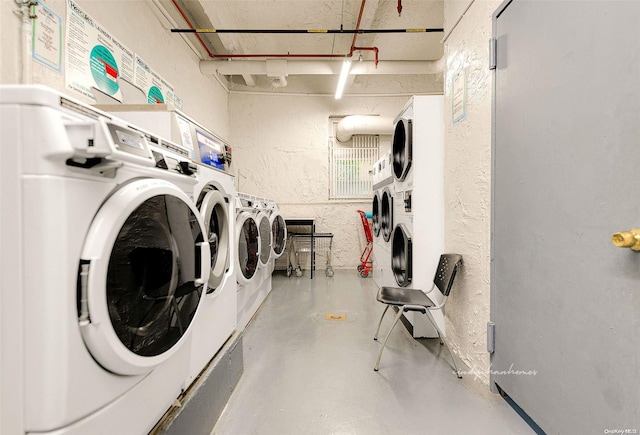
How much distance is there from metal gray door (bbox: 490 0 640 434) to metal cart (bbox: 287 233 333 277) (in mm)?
3239

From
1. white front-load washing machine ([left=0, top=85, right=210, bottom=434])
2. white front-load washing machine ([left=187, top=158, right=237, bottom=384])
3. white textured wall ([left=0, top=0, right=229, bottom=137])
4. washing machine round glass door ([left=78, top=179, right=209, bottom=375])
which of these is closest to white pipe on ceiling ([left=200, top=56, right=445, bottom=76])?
white textured wall ([left=0, top=0, right=229, bottom=137])

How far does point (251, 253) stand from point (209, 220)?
1.14 metres

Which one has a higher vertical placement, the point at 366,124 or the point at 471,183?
the point at 366,124

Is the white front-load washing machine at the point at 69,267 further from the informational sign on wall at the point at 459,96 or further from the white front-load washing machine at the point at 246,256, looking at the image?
the informational sign on wall at the point at 459,96

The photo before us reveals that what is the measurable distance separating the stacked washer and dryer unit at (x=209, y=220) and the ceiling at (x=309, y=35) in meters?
1.98

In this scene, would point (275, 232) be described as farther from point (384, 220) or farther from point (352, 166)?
point (352, 166)

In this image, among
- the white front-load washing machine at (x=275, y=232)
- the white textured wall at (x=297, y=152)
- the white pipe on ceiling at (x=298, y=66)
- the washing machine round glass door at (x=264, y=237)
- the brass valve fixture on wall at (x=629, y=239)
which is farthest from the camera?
the white textured wall at (x=297, y=152)

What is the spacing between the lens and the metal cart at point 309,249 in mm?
4516

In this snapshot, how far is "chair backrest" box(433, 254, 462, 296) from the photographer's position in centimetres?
178

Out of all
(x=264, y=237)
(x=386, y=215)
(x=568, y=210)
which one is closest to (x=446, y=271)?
(x=568, y=210)

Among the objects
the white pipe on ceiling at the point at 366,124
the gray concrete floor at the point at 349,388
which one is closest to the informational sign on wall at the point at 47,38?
the gray concrete floor at the point at 349,388

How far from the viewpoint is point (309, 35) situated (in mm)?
3516

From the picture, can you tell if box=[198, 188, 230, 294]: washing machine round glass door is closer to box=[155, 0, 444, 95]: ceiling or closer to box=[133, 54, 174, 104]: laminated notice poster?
box=[133, 54, 174, 104]: laminated notice poster

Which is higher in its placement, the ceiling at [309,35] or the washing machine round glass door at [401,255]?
the ceiling at [309,35]
